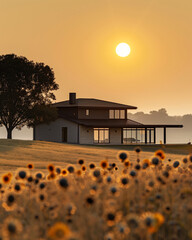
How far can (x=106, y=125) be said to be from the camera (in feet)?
194

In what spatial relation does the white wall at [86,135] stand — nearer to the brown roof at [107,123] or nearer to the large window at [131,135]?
the brown roof at [107,123]

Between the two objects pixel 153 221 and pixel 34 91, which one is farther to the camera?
pixel 34 91

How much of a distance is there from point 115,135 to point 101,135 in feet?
7.17

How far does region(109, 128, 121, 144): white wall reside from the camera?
2419 inches

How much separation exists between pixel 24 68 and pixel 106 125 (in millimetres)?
13819

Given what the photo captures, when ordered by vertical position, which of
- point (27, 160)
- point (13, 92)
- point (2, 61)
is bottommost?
point (27, 160)

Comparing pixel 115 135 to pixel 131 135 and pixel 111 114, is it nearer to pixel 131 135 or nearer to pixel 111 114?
pixel 111 114

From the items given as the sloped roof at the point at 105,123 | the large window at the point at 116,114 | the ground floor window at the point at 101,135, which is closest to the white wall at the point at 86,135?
the ground floor window at the point at 101,135

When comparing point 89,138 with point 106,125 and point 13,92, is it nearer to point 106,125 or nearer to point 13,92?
point 106,125

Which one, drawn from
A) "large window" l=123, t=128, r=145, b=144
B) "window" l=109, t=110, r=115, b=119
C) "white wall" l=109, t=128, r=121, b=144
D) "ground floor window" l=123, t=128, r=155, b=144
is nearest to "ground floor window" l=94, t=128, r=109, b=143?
"white wall" l=109, t=128, r=121, b=144

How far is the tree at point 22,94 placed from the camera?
5844 centimetres

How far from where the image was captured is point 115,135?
202 ft

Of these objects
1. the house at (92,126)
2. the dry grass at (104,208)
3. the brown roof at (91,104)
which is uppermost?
the brown roof at (91,104)

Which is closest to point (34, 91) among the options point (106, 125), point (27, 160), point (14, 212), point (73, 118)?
point (73, 118)
